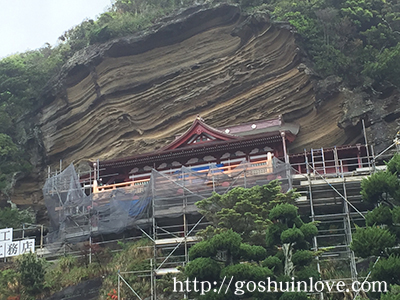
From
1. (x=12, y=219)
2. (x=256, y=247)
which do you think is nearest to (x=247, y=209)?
(x=256, y=247)

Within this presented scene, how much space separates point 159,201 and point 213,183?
231 cm

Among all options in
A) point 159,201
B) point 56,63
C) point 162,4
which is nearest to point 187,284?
point 159,201

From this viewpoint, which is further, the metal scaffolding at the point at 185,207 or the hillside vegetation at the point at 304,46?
the hillside vegetation at the point at 304,46

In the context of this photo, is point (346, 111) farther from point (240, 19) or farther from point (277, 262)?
point (277, 262)

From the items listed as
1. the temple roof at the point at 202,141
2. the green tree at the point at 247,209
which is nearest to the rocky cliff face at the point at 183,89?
the temple roof at the point at 202,141

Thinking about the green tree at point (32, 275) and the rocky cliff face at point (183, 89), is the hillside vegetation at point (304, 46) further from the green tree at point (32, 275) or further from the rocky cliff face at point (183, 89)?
the green tree at point (32, 275)

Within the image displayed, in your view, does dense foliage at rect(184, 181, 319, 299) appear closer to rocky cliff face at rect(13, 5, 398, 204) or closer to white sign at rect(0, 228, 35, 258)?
white sign at rect(0, 228, 35, 258)

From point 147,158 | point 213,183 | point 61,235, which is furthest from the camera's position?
point 147,158

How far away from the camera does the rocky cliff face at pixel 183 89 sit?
30.0 meters

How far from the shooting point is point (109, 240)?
24266mm

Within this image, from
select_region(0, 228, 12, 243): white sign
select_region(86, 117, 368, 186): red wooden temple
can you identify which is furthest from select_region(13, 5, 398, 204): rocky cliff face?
select_region(0, 228, 12, 243): white sign

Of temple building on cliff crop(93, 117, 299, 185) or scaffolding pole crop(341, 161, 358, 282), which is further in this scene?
temple building on cliff crop(93, 117, 299, 185)

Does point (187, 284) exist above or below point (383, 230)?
below

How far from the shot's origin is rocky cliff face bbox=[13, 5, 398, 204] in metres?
30.0
